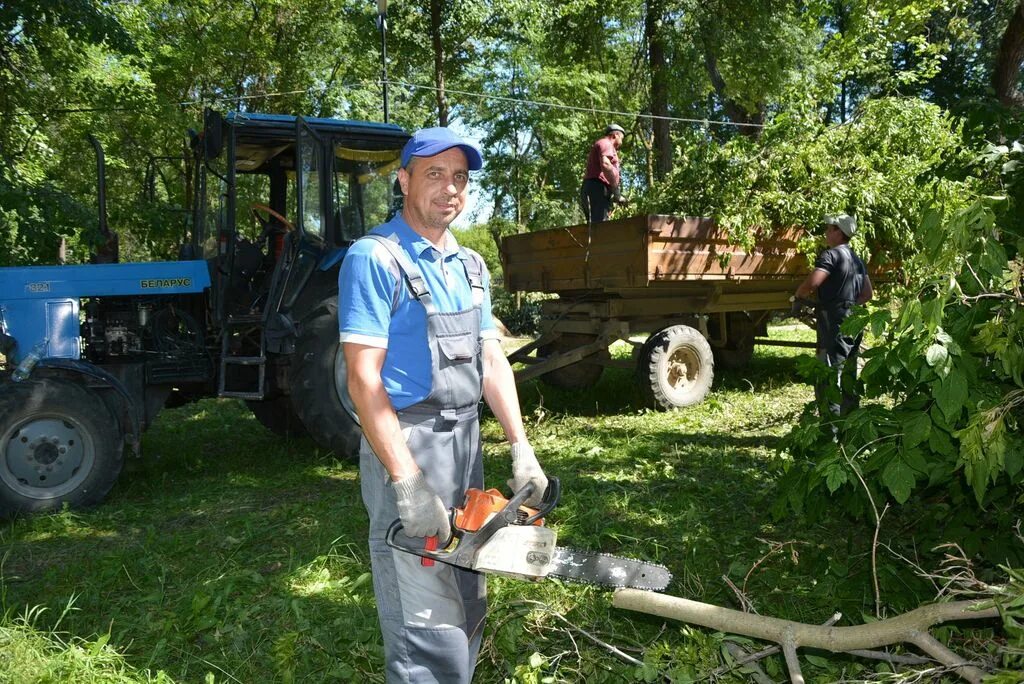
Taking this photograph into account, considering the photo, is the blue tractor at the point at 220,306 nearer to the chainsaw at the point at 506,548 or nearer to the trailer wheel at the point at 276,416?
the trailer wheel at the point at 276,416

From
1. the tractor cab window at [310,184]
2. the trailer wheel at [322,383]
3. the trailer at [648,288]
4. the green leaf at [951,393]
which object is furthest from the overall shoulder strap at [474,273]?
the trailer at [648,288]

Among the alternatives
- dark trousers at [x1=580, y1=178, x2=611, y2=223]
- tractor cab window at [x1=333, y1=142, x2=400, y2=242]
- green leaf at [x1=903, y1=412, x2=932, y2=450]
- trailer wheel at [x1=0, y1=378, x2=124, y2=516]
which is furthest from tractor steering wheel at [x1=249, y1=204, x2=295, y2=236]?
green leaf at [x1=903, y1=412, x2=932, y2=450]

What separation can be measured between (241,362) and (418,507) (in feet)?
13.3

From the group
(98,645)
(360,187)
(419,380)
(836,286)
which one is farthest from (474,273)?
(836,286)

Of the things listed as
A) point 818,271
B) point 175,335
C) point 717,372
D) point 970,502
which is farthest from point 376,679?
point 717,372

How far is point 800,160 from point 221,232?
204 inches

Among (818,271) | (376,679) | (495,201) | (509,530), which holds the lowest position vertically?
(376,679)

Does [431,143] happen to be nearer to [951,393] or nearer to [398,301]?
[398,301]

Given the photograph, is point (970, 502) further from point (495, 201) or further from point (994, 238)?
point (495, 201)

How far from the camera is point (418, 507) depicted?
2219 millimetres

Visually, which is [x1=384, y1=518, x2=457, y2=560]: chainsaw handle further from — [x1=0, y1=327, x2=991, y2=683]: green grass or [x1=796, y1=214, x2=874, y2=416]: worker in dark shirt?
[x1=796, y1=214, x2=874, y2=416]: worker in dark shirt

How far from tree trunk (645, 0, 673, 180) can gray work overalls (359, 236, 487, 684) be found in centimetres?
1466

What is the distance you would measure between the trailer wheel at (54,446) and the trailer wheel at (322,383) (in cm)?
124

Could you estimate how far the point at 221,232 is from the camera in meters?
6.34
